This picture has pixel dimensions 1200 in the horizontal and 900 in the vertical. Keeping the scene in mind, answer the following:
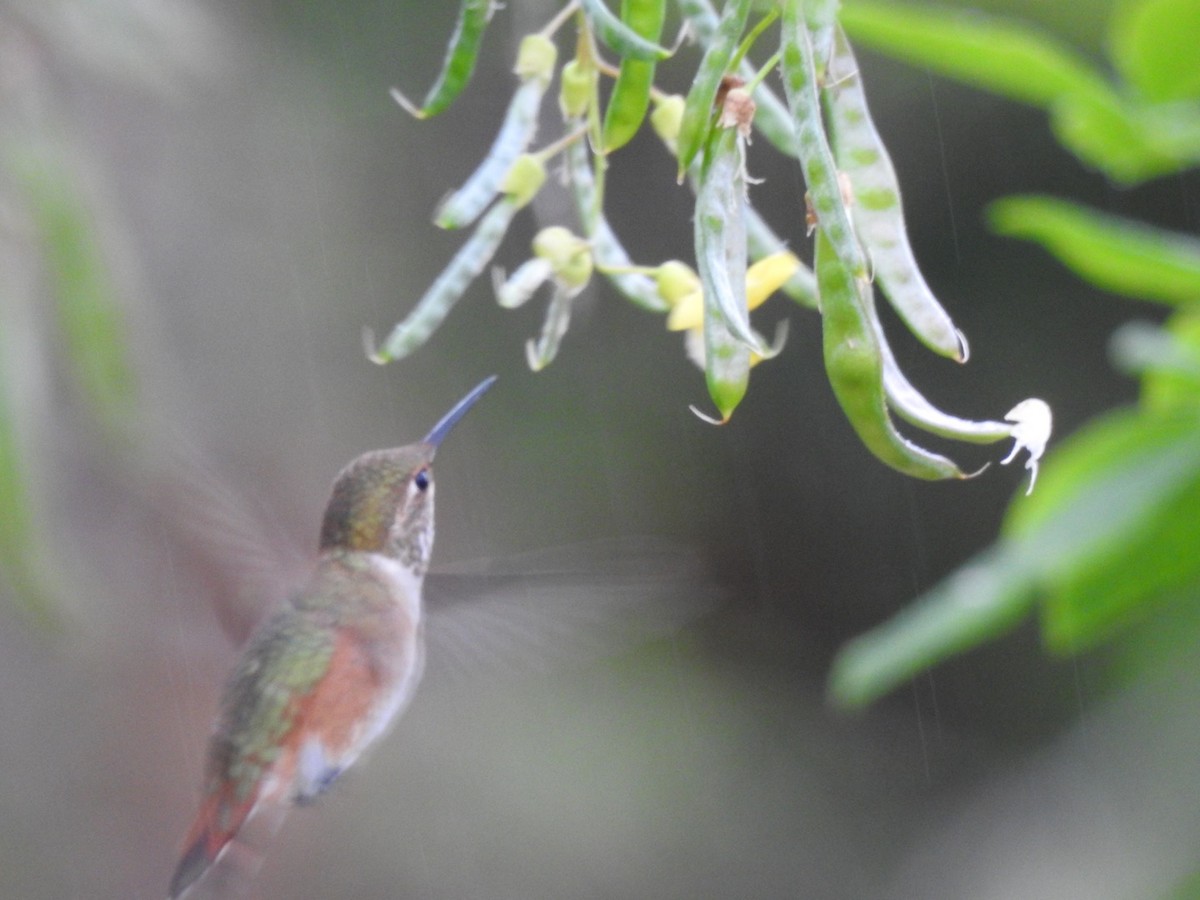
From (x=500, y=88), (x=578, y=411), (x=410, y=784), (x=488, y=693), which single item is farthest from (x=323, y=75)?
(x=410, y=784)

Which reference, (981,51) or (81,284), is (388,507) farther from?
(981,51)

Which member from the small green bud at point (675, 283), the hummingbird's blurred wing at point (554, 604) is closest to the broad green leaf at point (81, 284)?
the hummingbird's blurred wing at point (554, 604)

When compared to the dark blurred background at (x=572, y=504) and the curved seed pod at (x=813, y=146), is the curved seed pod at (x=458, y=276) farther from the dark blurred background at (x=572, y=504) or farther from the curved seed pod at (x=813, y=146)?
the dark blurred background at (x=572, y=504)

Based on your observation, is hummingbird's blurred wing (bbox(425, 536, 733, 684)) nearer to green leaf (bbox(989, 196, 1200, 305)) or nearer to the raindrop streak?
green leaf (bbox(989, 196, 1200, 305))

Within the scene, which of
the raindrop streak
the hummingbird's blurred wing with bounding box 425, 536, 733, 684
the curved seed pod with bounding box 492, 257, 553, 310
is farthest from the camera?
the raindrop streak

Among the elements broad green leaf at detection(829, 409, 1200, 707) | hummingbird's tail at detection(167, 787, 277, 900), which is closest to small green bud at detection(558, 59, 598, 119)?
broad green leaf at detection(829, 409, 1200, 707)

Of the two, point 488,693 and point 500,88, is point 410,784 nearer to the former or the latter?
point 488,693

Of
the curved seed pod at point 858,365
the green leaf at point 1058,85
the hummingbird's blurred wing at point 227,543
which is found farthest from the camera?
the hummingbird's blurred wing at point 227,543

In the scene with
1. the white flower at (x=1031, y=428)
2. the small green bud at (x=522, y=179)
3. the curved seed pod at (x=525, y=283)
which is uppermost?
the small green bud at (x=522, y=179)
